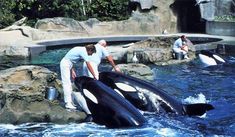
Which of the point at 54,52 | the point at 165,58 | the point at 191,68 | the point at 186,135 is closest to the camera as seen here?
the point at 186,135

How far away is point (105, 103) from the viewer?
10.1m

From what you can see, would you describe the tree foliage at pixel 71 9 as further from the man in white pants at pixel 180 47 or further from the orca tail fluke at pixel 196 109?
the orca tail fluke at pixel 196 109

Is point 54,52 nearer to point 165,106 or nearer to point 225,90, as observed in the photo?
point 225,90

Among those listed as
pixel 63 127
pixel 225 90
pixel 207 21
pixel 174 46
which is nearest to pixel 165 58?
pixel 174 46

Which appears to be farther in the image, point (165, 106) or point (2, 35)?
point (2, 35)

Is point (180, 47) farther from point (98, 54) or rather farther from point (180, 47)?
point (98, 54)

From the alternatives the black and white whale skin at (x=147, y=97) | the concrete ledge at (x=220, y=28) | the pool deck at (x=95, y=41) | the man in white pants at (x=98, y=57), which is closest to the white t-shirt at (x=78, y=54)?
the man in white pants at (x=98, y=57)

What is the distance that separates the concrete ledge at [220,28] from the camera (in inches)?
920

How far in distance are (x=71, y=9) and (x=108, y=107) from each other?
57.8 ft

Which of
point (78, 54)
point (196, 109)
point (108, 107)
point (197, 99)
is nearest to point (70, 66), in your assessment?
point (78, 54)

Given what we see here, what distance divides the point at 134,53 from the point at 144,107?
738 centimetres

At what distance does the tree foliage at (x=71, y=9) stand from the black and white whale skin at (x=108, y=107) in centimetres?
1645

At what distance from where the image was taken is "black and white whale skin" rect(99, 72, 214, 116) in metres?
10.9

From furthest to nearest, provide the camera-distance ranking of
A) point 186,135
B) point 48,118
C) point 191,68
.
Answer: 1. point 191,68
2. point 48,118
3. point 186,135
